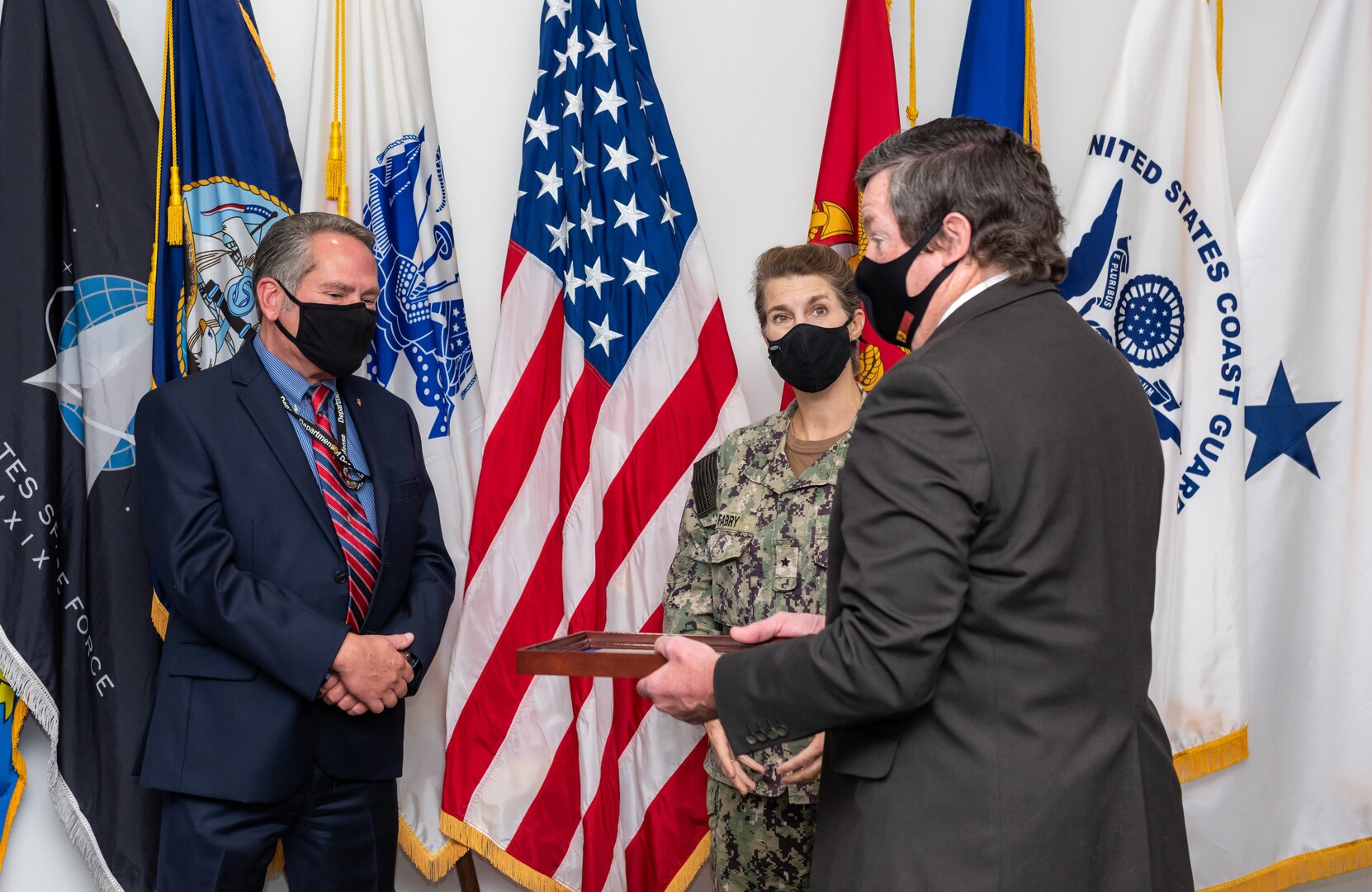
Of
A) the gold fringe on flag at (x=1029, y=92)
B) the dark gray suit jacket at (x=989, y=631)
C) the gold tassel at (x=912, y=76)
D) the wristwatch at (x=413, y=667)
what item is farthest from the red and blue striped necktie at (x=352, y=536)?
the gold fringe on flag at (x=1029, y=92)

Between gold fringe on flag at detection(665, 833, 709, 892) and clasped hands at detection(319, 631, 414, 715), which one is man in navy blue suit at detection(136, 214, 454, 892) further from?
gold fringe on flag at detection(665, 833, 709, 892)

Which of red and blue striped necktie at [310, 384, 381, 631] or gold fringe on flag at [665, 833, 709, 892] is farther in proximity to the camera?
gold fringe on flag at [665, 833, 709, 892]

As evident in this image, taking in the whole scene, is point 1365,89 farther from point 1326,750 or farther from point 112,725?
point 112,725

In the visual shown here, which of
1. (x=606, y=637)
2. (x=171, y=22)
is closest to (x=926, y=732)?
(x=606, y=637)

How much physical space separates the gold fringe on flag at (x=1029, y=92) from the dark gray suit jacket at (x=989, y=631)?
1574 mm

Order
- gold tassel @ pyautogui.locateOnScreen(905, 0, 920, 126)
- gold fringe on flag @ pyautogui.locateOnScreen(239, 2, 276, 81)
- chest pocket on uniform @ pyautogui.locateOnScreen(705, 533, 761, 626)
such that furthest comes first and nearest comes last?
gold tassel @ pyautogui.locateOnScreen(905, 0, 920, 126)
gold fringe on flag @ pyautogui.locateOnScreen(239, 2, 276, 81)
chest pocket on uniform @ pyautogui.locateOnScreen(705, 533, 761, 626)

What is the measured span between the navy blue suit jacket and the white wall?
994mm

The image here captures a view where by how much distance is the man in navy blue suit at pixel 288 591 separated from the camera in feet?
6.62

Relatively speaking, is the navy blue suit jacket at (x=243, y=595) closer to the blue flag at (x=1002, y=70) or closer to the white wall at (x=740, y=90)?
the white wall at (x=740, y=90)

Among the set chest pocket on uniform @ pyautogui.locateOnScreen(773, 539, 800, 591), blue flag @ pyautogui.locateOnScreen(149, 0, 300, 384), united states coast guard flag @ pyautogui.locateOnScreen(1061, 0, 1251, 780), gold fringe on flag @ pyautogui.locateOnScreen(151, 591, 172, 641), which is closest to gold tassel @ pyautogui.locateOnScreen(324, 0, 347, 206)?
blue flag @ pyautogui.locateOnScreen(149, 0, 300, 384)

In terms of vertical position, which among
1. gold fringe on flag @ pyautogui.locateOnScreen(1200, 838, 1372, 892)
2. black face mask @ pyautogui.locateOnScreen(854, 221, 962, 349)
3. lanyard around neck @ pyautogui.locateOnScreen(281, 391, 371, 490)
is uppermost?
black face mask @ pyautogui.locateOnScreen(854, 221, 962, 349)

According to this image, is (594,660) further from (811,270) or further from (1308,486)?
(1308,486)

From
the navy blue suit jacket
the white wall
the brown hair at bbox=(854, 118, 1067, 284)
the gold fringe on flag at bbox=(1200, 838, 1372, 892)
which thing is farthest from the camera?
the white wall

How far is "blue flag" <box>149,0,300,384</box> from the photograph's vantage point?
100 inches
